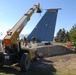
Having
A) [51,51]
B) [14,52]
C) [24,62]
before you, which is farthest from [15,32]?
[51,51]

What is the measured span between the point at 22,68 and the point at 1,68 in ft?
7.08

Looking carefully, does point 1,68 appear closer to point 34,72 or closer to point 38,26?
point 34,72

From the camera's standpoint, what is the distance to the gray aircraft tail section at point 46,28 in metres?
36.7

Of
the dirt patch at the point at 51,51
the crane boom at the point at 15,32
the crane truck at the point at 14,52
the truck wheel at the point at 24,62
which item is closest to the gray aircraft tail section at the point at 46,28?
the dirt patch at the point at 51,51

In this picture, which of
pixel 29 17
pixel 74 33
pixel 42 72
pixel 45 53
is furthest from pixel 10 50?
pixel 74 33

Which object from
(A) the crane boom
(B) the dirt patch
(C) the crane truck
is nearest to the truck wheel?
(C) the crane truck

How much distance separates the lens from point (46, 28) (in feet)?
123

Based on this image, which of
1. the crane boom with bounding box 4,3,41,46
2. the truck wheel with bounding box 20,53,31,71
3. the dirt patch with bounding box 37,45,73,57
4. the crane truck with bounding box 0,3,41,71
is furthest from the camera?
the dirt patch with bounding box 37,45,73,57

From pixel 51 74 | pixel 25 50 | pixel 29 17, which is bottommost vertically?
pixel 51 74

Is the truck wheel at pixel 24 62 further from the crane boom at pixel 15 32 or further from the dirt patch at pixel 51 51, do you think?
the dirt patch at pixel 51 51

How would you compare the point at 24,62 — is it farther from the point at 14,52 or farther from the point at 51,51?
the point at 51,51

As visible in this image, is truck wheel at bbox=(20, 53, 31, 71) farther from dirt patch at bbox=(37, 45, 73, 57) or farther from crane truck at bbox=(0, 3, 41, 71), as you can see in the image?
dirt patch at bbox=(37, 45, 73, 57)

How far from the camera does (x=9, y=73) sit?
48.0 ft

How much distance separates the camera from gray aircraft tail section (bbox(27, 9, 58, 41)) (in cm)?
3666
